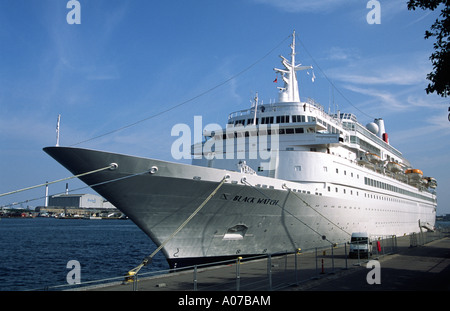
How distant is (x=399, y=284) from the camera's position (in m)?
11.5

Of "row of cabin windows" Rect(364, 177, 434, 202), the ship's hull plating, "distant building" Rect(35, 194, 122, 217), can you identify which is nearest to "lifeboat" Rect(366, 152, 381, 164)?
"row of cabin windows" Rect(364, 177, 434, 202)

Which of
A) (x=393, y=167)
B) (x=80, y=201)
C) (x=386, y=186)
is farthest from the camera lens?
(x=80, y=201)

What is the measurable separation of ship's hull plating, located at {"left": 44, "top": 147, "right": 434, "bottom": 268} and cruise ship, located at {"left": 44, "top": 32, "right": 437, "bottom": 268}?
4 centimetres

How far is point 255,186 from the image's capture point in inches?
644

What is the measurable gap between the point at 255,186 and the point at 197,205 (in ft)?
9.28

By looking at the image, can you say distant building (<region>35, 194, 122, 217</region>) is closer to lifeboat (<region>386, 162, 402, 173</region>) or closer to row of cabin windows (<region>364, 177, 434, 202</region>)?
row of cabin windows (<region>364, 177, 434, 202</region>)

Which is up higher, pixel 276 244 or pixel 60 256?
pixel 276 244

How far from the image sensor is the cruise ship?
1424 cm

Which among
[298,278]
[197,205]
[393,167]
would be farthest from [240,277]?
[393,167]

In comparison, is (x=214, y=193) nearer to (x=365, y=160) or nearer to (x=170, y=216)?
(x=170, y=216)

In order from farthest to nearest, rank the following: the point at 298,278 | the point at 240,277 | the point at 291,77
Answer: the point at 291,77 → the point at 240,277 → the point at 298,278

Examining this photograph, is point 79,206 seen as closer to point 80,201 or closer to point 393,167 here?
point 80,201
